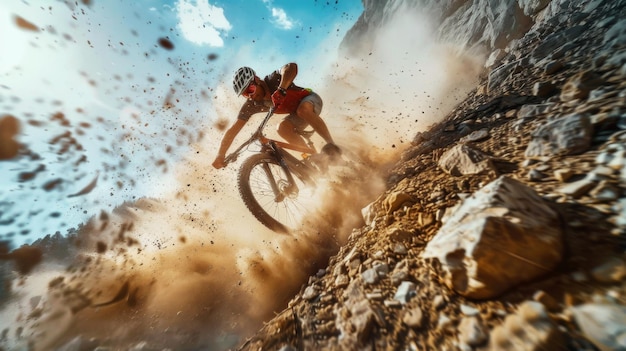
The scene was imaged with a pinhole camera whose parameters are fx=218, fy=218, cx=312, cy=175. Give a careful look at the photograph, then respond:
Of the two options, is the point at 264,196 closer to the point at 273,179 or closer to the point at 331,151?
the point at 273,179

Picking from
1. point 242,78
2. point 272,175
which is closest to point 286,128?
point 242,78

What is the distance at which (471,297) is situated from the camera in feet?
4.39

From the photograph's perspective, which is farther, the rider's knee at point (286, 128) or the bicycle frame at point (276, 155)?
the rider's knee at point (286, 128)

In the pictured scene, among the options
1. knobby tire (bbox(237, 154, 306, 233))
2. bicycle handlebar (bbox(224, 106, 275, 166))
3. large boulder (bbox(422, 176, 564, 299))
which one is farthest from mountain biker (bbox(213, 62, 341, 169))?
large boulder (bbox(422, 176, 564, 299))

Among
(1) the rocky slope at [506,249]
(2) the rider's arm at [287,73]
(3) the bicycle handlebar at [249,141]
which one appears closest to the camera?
(1) the rocky slope at [506,249]

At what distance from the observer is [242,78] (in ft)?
15.4

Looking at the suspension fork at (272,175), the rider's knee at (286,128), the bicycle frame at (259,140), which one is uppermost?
the rider's knee at (286,128)

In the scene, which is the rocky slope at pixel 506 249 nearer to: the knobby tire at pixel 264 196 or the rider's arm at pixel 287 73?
the knobby tire at pixel 264 196

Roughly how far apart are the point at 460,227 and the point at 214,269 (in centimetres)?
546

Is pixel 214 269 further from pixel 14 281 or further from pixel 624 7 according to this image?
pixel 14 281

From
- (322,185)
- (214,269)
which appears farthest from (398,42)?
(214,269)

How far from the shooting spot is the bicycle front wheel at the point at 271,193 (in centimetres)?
395

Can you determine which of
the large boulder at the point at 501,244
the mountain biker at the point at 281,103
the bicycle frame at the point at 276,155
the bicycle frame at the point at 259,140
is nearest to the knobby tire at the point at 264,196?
the bicycle frame at the point at 276,155

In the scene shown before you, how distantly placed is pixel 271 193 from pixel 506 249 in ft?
13.3
